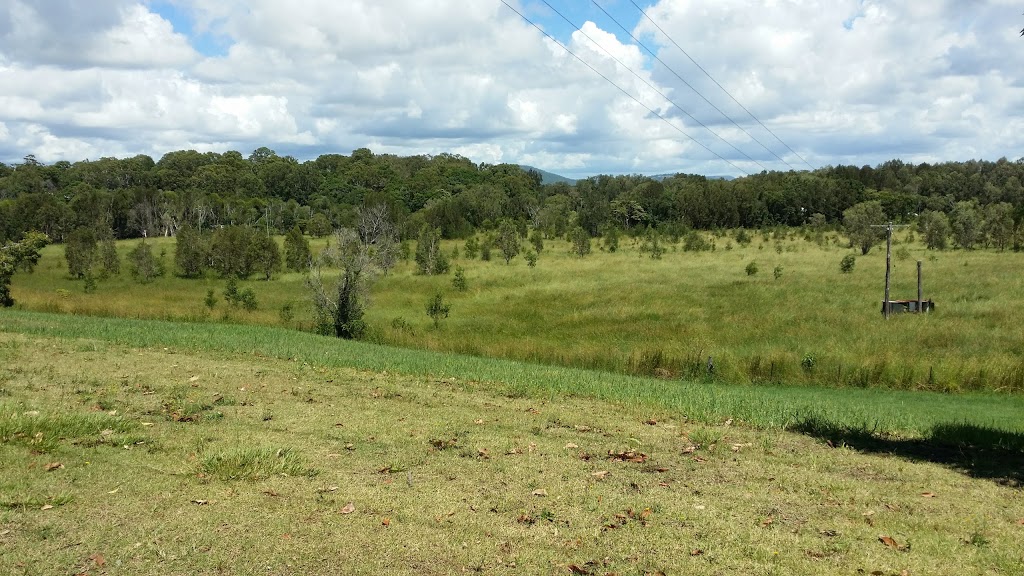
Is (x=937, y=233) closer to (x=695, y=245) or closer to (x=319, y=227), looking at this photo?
(x=695, y=245)

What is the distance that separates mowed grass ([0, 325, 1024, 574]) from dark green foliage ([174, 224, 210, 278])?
63.4 metres

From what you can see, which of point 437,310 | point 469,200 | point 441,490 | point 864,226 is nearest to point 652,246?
point 864,226

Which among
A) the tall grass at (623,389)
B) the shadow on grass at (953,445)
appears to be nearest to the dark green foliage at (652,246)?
the tall grass at (623,389)

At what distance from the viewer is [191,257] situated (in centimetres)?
7338

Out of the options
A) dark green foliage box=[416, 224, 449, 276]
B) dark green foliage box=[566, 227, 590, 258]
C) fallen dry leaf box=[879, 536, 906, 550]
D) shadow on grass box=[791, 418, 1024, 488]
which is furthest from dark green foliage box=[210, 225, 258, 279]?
fallen dry leaf box=[879, 536, 906, 550]

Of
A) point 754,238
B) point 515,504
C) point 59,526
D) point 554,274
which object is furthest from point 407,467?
point 754,238

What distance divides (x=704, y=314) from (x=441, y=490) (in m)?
35.6

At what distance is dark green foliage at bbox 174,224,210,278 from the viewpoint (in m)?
73.2

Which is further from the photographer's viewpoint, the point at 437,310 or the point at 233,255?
the point at 233,255

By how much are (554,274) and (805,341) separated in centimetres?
3068

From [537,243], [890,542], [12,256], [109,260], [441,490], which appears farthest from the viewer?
[537,243]

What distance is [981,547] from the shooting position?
684 centimetres

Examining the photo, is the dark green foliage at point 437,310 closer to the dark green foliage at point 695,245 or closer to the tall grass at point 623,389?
the tall grass at point 623,389

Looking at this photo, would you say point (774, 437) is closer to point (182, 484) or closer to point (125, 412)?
point (182, 484)
